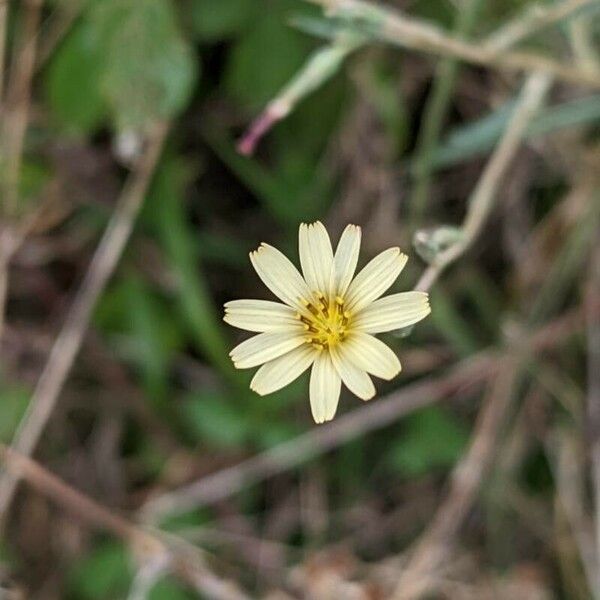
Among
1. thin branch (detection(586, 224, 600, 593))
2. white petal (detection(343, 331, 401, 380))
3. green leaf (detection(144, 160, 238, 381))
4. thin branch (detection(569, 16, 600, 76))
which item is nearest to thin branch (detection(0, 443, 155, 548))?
green leaf (detection(144, 160, 238, 381))

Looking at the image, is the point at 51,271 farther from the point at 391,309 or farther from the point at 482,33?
the point at 391,309

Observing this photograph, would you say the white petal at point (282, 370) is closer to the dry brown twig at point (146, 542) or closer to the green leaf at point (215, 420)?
the dry brown twig at point (146, 542)

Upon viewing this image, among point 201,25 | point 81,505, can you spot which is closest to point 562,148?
point 201,25

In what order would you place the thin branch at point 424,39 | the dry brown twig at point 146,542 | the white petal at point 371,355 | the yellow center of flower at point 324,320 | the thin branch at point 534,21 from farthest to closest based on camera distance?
the dry brown twig at point 146,542, the thin branch at point 534,21, the thin branch at point 424,39, the yellow center of flower at point 324,320, the white petal at point 371,355

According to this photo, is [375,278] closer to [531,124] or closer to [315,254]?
[315,254]

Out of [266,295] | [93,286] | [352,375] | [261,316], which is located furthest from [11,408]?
[352,375]

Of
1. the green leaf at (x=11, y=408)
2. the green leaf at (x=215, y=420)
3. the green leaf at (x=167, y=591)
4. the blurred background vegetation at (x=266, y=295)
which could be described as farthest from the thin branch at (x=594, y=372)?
the green leaf at (x=11, y=408)
